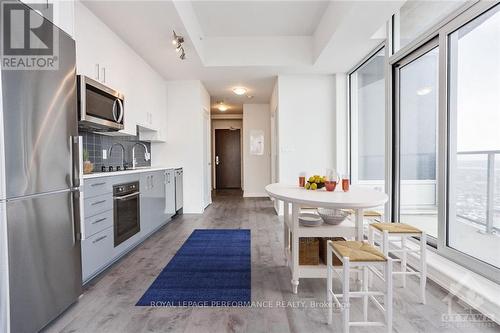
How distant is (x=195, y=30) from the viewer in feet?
11.7

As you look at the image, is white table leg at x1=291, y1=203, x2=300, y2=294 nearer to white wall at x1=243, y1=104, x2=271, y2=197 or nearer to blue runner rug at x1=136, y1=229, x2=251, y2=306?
blue runner rug at x1=136, y1=229, x2=251, y2=306

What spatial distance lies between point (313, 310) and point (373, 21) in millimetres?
2872

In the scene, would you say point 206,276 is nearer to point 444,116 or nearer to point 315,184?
point 315,184

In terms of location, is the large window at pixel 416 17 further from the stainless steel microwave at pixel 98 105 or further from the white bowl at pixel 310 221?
the stainless steel microwave at pixel 98 105

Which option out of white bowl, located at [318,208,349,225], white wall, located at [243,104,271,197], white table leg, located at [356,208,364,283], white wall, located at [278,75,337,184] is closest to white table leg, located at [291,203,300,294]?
white bowl, located at [318,208,349,225]

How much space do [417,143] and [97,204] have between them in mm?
3430

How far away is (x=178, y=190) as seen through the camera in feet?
15.6

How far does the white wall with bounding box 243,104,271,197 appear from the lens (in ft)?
24.0

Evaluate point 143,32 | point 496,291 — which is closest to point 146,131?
point 143,32

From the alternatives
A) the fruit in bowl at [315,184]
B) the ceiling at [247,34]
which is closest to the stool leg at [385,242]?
the fruit in bowl at [315,184]

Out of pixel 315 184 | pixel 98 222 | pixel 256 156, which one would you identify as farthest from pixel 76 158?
pixel 256 156

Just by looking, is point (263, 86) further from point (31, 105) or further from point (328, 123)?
point (31, 105)

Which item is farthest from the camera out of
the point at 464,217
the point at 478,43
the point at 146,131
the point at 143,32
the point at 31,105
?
the point at 146,131

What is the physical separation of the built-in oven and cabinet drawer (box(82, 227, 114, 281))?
14cm
